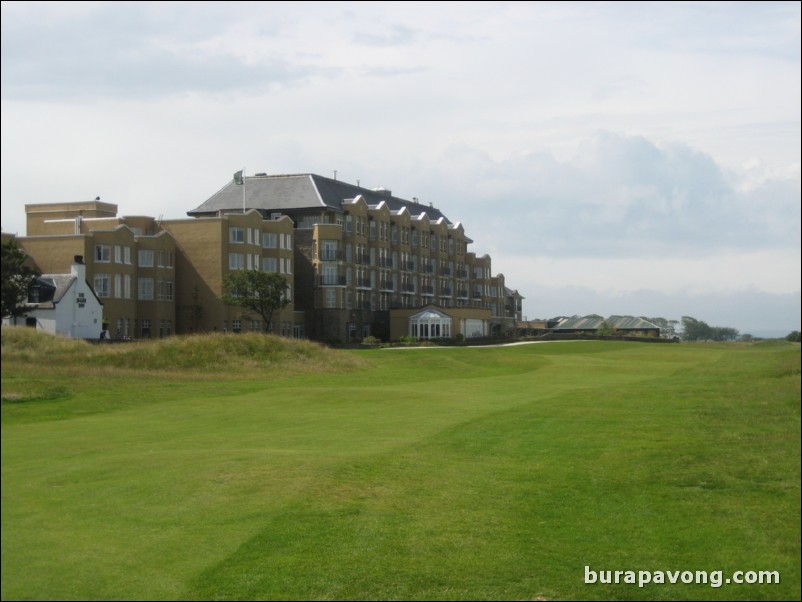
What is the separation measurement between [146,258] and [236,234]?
14.8 metres

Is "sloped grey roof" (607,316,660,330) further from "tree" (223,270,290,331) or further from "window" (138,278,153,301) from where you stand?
"window" (138,278,153,301)

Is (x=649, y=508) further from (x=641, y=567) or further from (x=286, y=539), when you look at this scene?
(x=286, y=539)

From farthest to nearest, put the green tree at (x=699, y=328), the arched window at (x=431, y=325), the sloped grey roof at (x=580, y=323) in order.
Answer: the sloped grey roof at (x=580, y=323)
the arched window at (x=431, y=325)
the green tree at (x=699, y=328)

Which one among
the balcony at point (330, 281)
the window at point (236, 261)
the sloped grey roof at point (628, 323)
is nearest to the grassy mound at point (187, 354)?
the window at point (236, 261)

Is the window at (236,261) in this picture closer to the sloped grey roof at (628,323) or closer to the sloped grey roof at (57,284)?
the sloped grey roof at (628,323)

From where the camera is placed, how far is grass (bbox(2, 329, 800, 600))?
22.3 feet

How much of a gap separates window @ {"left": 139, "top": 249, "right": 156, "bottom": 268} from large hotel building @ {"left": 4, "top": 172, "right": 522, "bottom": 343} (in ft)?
0.43

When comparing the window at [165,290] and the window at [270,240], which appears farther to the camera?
the window at [270,240]

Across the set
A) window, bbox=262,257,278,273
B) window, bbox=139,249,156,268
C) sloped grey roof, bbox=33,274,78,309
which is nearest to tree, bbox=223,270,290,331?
window, bbox=139,249,156,268

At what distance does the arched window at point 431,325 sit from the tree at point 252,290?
29154 millimetres

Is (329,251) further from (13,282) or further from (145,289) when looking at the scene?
(13,282)

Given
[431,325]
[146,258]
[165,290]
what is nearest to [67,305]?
[146,258]

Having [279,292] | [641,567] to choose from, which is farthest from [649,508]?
[279,292]

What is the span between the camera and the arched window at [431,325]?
364 feet
